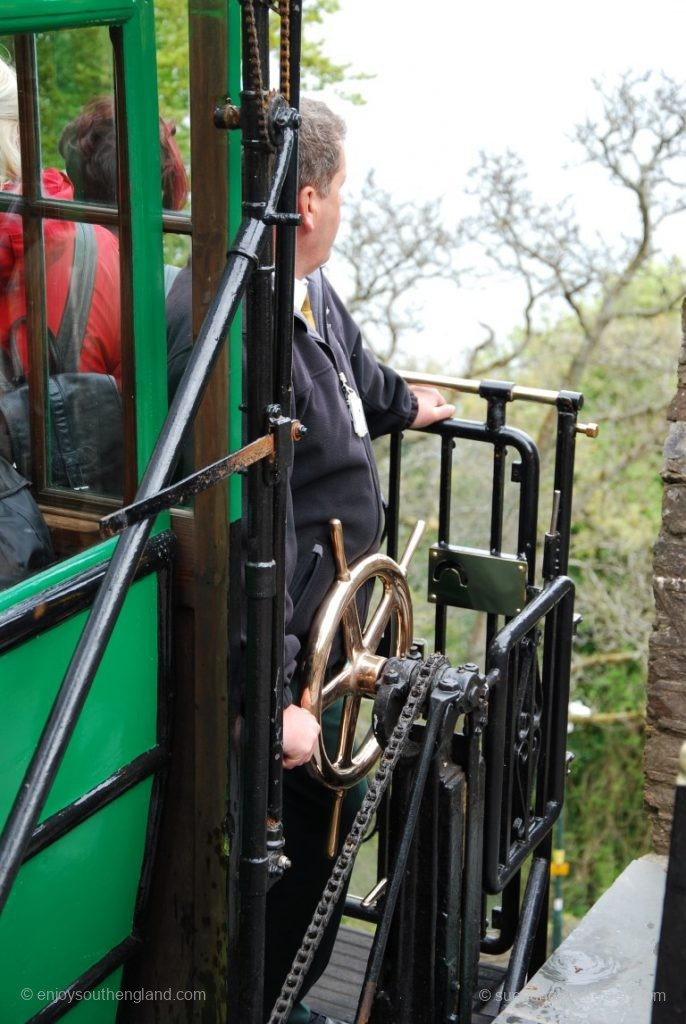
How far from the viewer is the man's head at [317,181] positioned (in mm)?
2504

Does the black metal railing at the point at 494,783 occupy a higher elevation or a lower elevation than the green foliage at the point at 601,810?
higher

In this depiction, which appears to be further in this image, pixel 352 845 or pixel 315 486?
pixel 315 486

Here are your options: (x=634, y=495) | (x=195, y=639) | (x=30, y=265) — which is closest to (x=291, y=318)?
(x=30, y=265)

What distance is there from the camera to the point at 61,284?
6.97 feet

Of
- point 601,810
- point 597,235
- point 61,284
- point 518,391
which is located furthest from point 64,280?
point 601,810

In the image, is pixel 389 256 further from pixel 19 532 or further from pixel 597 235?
pixel 19 532

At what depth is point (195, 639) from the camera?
2324 mm

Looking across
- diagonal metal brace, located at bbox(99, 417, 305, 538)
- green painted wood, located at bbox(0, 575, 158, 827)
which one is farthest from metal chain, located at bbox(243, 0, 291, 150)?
green painted wood, located at bbox(0, 575, 158, 827)

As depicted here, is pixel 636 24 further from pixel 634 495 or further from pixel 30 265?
pixel 30 265

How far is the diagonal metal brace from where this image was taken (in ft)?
5.40

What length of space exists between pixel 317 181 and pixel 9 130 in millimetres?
705

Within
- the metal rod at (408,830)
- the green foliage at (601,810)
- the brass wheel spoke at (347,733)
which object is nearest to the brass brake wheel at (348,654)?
the brass wheel spoke at (347,733)

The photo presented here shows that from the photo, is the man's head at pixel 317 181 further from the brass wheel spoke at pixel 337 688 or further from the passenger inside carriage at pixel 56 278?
the brass wheel spoke at pixel 337 688

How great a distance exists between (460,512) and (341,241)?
280cm
